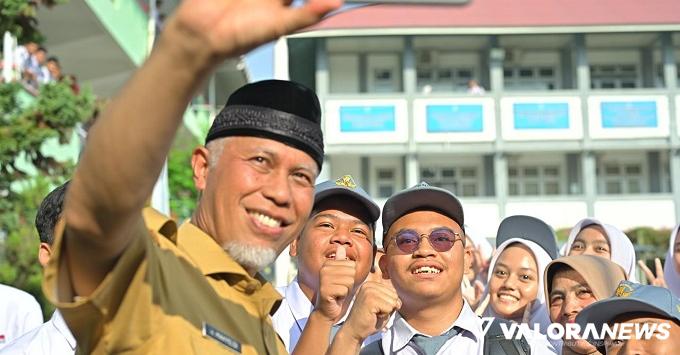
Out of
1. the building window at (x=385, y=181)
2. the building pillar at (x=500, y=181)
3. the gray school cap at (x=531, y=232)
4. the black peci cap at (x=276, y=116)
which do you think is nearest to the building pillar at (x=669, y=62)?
the building pillar at (x=500, y=181)

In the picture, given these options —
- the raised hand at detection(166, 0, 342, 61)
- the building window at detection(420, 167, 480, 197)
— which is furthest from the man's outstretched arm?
the building window at detection(420, 167, 480, 197)

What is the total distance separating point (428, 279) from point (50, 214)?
4.68 ft

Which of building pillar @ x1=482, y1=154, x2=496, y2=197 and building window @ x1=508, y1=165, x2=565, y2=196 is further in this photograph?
building window @ x1=508, y1=165, x2=565, y2=196

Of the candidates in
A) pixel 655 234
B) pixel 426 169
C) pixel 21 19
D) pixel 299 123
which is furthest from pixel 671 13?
pixel 299 123

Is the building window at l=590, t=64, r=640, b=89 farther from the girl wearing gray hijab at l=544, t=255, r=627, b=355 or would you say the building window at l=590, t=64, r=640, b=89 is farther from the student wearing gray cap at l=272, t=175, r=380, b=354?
the student wearing gray cap at l=272, t=175, r=380, b=354

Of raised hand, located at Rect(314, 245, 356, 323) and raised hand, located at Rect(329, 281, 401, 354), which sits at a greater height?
raised hand, located at Rect(314, 245, 356, 323)

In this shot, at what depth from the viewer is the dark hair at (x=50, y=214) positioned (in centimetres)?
367

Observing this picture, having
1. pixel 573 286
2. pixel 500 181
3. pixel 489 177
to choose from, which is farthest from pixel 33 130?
pixel 489 177

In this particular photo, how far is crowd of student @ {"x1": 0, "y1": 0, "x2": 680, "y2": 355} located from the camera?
1.56 meters

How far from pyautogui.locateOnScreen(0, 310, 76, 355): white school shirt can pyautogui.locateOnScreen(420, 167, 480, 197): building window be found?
91.5 feet

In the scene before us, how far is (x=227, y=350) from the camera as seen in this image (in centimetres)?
207

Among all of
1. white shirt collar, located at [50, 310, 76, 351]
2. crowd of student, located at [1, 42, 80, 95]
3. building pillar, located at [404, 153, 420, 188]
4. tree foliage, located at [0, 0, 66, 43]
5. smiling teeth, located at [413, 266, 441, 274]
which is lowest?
building pillar, located at [404, 153, 420, 188]

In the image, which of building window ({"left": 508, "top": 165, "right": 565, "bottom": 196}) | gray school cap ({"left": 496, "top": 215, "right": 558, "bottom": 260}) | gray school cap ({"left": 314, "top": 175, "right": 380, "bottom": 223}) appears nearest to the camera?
gray school cap ({"left": 314, "top": 175, "right": 380, "bottom": 223})

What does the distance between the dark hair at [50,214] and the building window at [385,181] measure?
27001 millimetres
